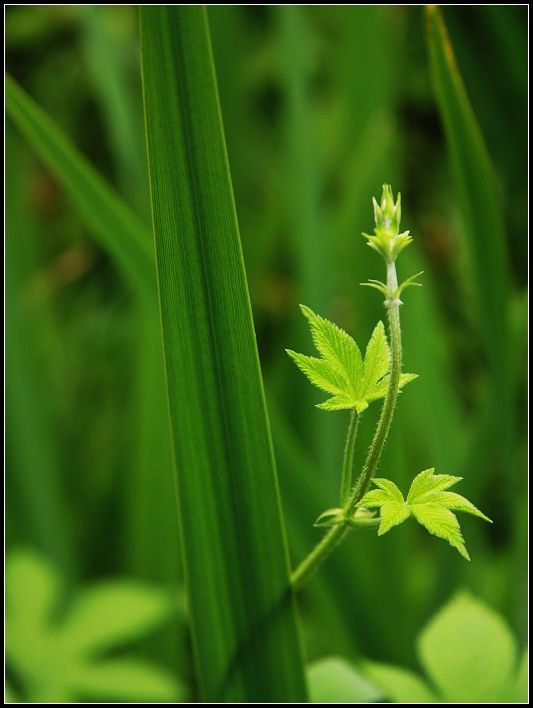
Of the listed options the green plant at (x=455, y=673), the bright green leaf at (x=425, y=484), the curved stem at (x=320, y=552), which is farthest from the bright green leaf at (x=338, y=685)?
the bright green leaf at (x=425, y=484)

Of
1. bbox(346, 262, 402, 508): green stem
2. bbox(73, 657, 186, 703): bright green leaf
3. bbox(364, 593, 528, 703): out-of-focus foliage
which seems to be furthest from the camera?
bbox(73, 657, 186, 703): bright green leaf

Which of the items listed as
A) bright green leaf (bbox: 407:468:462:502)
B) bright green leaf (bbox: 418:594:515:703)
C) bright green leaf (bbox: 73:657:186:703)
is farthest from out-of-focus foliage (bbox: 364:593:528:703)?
bright green leaf (bbox: 73:657:186:703)

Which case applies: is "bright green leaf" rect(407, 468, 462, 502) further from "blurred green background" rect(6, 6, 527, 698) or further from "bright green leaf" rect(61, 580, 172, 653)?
"bright green leaf" rect(61, 580, 172, 653)

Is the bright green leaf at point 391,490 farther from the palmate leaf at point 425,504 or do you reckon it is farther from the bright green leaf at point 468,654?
the bright green leaf at point 468,654

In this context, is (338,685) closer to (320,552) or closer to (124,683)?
(320,552)

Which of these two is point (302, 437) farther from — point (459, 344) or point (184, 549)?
point (184, 549)

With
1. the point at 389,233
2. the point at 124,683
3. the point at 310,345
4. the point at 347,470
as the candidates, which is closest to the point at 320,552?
the point at 347,470
